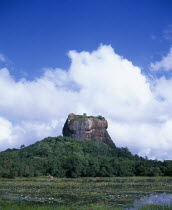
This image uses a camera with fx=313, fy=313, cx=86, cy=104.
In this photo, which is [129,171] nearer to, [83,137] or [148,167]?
[148,167]

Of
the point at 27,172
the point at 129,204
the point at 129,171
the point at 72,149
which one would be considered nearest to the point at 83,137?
the point at 72,149

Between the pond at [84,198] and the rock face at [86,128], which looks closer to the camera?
the pond at [84,198]

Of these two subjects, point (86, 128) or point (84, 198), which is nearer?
point (84, 198)

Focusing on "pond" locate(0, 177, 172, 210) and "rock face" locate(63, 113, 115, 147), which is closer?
"pond" locate(0, 177, 172, 210)

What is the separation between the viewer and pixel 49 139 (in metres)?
145

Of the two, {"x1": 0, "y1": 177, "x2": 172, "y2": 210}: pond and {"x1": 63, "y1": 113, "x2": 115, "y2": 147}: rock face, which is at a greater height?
{"x1": 63, "y1": 113, "x2": 115, "y2": 147}: rock face

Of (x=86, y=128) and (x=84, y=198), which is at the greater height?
(x=86, y=128)

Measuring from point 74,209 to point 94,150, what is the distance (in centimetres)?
10755

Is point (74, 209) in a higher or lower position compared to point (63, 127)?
lower

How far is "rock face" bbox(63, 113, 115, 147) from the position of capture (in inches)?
5709

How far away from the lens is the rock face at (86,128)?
145000 mm

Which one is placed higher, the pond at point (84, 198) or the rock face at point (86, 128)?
the rock face at point (86, 128)

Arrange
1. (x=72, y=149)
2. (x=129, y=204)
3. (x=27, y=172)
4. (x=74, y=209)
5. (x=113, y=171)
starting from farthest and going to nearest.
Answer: (x=72, y=149) < (x=113, y=171) < (x=27, y=172) < (x=129, y=204) < (x=74, y=209)

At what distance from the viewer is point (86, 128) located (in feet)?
476
